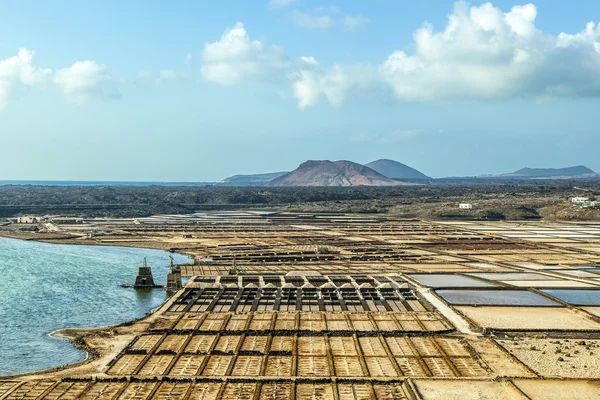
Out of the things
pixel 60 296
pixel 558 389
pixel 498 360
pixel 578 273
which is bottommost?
pixel 578 273

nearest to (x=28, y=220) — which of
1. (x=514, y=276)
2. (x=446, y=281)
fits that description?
(x=446, y=281)

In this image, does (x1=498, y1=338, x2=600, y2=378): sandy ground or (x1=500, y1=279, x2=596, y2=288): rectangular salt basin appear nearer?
(x1=498, y1=338, x2=600, y2=378): sandy ground

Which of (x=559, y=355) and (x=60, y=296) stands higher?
(x=60, y=296)

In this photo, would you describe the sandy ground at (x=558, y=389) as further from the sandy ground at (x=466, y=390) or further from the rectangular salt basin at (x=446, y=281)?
the rectangular salt basin at (x=446, y=281)

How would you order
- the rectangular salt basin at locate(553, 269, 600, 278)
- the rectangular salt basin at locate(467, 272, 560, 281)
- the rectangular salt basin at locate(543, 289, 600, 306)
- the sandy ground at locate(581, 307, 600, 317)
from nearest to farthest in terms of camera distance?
the sandy ground at locate(581, 307, 600, 317) < the rectangular salt basin at locate(543, 289, 600, 306) < the rectangular salt basin at locate(467, 272, 560, 281) < the rectangular salt basin at locate(553, 269, 600, 278)

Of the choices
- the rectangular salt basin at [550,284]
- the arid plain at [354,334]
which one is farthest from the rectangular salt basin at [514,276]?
the rectangular salt basin at [550,284]

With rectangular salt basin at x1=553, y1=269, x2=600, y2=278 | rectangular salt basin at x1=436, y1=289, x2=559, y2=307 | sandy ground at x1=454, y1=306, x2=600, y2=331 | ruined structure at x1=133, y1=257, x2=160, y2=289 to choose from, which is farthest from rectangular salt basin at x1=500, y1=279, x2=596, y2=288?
ruined structure at x1=133, y1=257, x2=160, y2=289

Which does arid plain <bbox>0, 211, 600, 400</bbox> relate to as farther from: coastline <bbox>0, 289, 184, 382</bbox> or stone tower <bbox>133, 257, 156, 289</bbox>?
stone tower <bbox>133, 257, 156, 289</bbox>

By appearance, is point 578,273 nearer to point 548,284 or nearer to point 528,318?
point 548,284
